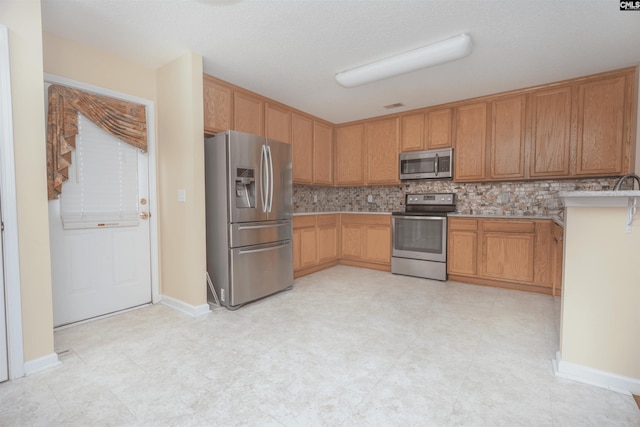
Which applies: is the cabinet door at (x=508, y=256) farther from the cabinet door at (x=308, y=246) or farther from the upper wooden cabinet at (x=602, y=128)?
the cabinet door at (x=308, y=246)

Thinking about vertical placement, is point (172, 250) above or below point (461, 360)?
above

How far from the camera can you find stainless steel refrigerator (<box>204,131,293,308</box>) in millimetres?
2914

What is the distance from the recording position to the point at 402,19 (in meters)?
2.24

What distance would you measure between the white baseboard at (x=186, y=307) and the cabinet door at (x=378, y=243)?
8.69 ft

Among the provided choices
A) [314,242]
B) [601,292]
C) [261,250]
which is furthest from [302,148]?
[601,292]

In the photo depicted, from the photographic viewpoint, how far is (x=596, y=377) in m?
1.73

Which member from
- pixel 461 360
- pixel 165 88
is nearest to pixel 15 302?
pixel 165 88

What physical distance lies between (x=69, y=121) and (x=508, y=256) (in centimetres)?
477

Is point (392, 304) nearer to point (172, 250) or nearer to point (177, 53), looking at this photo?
point (172, 250)

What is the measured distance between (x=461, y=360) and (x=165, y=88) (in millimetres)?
3590

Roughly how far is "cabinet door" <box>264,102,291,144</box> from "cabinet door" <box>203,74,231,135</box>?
2.09 feet

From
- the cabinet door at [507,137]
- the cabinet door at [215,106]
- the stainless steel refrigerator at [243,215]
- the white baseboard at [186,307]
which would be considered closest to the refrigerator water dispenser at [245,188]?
the stainless steel refrigerator at [243,215]

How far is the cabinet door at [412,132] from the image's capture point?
4395mm

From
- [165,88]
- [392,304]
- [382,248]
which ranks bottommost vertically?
[392,304]
